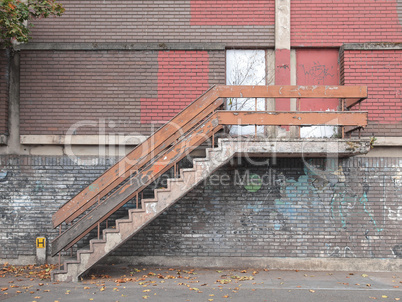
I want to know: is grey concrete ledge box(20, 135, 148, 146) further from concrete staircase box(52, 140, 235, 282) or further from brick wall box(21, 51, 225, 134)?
concrete staircase box(52, 140, 235, 282)

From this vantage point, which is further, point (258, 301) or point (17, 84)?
point (17, 84)

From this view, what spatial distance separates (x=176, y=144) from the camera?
23.6ft

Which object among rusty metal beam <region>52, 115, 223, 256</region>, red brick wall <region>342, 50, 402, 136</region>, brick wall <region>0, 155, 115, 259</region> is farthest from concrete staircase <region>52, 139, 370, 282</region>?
brick wall <region>0, 155, 115, 259</region>

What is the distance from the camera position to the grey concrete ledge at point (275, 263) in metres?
8.24

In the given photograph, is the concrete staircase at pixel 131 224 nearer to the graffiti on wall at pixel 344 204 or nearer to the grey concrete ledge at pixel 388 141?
the graffiti on wall at pixel 344 204

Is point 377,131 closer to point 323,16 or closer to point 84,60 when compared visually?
point 323,16

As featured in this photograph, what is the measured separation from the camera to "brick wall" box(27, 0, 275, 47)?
8883 mm

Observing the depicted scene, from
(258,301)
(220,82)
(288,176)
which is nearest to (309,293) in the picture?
(258,301)

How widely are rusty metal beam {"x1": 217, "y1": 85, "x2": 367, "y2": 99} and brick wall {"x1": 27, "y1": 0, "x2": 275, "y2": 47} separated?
1.98 metres

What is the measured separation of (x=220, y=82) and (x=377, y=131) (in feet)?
12.2

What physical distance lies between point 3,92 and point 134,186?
407 centimetres

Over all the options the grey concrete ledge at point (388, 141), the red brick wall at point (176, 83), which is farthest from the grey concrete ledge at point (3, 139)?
the grey concrete ledge at point (388, 141)

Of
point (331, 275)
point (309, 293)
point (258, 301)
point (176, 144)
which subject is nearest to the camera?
point (258, 301)

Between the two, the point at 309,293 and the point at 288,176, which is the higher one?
the point at 288,176
